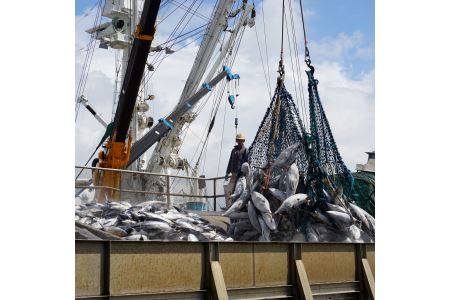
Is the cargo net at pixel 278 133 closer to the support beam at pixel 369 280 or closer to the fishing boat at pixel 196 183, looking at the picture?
the fishing boat at pixel 196 183

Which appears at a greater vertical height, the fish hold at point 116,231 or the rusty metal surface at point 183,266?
the fish hold at point 116,231

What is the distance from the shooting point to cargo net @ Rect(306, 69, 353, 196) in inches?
570

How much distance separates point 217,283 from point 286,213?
19.2 ft

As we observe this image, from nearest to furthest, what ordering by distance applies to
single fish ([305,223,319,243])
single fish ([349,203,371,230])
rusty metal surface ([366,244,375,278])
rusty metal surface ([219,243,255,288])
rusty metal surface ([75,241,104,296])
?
rusty metal surface ([75,241,104,296])
rusty metal surface ([219,243,255,288])
rusty metal surface ([366,244,375,278])
single fish ([305,223,319,243])
single fish ([349,203,371,230])

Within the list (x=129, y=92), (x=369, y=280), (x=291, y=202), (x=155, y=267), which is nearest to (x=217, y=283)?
(x=155, y=267)

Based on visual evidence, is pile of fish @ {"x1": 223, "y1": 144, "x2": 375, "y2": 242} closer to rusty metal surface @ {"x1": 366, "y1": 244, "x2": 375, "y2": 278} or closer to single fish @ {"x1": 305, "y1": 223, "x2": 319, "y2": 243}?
single fish @ {"x1": 305, "y1": 223, "x2": 319, "y2": 243}

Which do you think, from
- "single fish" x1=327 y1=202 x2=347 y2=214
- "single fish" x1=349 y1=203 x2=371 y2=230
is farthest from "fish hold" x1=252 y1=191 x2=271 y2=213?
"single fish" x1=349 y1=203 x2=371 y2=230

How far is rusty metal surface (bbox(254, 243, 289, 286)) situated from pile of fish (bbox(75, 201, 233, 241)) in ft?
8.67

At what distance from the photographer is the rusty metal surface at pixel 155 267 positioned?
297 inches

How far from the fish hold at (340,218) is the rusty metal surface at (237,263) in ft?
17.9

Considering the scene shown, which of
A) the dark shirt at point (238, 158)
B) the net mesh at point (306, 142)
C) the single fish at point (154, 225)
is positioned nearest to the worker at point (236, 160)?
the dark shirt at point (238, 158)

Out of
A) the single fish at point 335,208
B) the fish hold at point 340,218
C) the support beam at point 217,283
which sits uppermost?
the single fish at point 335,208

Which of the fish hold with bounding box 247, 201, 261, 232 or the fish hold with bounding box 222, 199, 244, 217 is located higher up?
the fish hold with bounding box 222, 199, 244, 217
